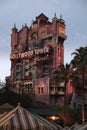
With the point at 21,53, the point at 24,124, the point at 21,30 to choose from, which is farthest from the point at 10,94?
the point at 24,124

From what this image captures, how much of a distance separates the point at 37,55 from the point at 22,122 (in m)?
79.4

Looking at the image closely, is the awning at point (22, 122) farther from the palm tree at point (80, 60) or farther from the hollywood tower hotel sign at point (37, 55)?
the hollywood tower hotel sign at point (37, 55)

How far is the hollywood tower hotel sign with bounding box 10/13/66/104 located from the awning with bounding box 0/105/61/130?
222 ft

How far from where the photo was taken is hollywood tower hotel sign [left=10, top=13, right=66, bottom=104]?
8631cm


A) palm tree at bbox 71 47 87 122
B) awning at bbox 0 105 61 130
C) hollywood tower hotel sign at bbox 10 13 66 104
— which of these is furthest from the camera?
hollywood tower hotel sign at bbox 10 13 66 104

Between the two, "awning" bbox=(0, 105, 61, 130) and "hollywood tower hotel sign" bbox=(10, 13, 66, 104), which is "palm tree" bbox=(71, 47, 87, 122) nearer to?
"awning" bbox=(0, 105, 61, 130)

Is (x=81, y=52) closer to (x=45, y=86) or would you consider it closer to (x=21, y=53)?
(x=45, y=86)

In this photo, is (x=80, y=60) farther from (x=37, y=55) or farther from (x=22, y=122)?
(x=37, y=55)

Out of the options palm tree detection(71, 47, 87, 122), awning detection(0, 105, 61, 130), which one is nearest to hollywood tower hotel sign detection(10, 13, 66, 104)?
palm tree detection(71, 47, 87, 122)

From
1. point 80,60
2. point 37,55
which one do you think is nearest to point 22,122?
point 80,60

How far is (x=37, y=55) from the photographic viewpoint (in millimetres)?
93438

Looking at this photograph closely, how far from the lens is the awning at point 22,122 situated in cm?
1399

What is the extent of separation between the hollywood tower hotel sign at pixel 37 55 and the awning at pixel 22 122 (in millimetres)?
67543

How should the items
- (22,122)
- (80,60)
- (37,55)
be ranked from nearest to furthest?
(22,122) < (80,60) < (37,55)
